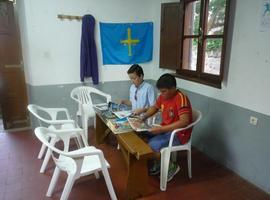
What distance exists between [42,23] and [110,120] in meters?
1.84

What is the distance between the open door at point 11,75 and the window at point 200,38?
7.50 feet

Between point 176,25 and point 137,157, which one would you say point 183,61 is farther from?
point 137,157

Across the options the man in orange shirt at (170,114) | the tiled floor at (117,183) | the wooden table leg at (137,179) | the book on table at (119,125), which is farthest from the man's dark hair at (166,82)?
the tiled floor at (117,183)

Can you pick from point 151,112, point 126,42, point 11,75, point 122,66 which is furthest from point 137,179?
point 11,75

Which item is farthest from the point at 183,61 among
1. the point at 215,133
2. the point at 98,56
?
the point at 98,56

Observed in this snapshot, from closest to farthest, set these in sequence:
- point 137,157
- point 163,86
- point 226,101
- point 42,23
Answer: point 137,157, point 163,86, point 226,101, point 42,23

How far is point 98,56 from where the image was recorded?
3.53 meters

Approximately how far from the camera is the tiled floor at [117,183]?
2045mm

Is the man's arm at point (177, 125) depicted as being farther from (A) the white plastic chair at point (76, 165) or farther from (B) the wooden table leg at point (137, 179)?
(A) the white plastic chair at point (76, 165)

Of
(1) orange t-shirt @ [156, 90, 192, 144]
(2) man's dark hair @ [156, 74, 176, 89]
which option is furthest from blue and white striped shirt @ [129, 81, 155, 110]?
(2) man's dark hair @ [156, 74, 176, 89]

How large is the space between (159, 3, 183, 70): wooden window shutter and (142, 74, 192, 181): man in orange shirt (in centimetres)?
115

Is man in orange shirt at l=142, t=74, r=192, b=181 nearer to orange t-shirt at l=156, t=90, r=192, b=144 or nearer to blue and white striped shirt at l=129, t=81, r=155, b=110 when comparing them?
orange t-shirt at l=156, t=90, r=192, b=144

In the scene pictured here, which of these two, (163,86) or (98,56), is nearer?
(163,86)

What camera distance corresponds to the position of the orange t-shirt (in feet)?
6.64
